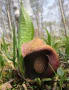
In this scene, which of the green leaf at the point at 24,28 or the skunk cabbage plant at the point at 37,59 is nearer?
the skunk cabbage plant at the point at 37,59

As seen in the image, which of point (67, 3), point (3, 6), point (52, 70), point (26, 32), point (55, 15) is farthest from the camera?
point (55, 15)

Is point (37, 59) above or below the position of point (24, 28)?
below

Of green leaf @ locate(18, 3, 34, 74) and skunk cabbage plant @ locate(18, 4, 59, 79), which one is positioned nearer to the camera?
skunk cabbage plant @ locate(18, 4, 59, 79)

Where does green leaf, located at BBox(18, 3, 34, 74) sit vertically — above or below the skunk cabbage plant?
above

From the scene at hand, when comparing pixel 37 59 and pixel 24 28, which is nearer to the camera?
pixel 37 59

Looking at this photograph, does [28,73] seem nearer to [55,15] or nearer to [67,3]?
[67,3]

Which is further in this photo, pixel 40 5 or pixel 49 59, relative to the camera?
pixel 40 5

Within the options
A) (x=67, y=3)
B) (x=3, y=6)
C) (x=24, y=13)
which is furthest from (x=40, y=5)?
(x=24, y=13)

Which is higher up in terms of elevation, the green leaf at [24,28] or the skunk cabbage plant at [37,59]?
the green leaf at [24,28]

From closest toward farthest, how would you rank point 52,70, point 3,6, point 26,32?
point 52,70
point 26,32
point 3,6

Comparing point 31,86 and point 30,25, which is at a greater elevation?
point 30,25

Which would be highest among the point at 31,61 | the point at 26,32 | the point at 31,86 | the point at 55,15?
the point at 55,15
